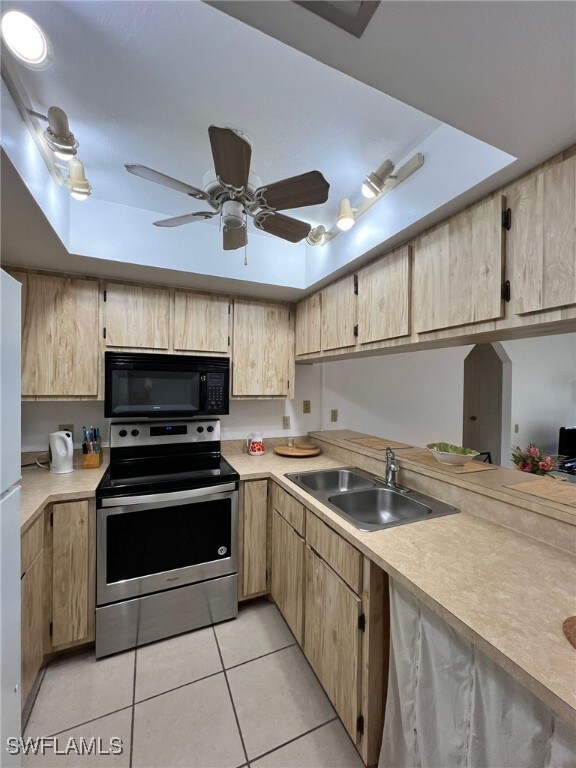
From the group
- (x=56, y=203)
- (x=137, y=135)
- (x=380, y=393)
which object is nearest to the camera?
(x=137, y=135)

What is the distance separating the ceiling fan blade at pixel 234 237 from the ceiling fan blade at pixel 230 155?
0.25 metres

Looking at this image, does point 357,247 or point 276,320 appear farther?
point 276,320

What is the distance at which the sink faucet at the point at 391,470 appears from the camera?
5.56 feet

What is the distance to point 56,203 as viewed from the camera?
4.74ft

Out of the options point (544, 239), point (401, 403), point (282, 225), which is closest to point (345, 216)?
point (282, 225)

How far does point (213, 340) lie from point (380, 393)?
1702 mm

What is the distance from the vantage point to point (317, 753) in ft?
3.99

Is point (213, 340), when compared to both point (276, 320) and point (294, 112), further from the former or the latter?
point (294, 112)

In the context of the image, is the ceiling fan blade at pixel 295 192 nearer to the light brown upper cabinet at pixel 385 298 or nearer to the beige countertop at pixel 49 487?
the light brown upper cabinet at pixel 385 298

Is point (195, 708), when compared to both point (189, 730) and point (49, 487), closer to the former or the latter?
point (189, 730)

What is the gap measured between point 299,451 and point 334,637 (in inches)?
48.3

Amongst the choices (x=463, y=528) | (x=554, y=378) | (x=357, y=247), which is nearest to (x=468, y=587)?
(x=463, y=528)

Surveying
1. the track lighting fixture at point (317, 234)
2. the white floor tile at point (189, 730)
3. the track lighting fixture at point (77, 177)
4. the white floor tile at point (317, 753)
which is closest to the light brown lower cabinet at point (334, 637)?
the white floor tile at point (317, 753)

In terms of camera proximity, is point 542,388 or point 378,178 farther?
point 542,388
